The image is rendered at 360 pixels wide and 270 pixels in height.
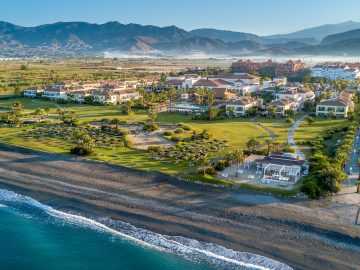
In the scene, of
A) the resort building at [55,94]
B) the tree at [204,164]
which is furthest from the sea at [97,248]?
the resort building at [55,94]

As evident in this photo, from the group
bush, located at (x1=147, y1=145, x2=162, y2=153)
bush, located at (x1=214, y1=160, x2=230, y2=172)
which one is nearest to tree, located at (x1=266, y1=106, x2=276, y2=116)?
bush, located at (x1=147, y1=145, x2=162, y2=153)

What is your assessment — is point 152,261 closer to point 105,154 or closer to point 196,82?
point 105,154

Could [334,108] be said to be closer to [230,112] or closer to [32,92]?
[230,112]

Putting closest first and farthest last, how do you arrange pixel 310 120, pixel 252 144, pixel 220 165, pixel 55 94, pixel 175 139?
pixel 220 165 < pixel 252 144 < pixel 175 139 < pixel 310 120 < pixel 55 94

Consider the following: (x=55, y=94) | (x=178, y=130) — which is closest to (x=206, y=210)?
(x=178, y=130)

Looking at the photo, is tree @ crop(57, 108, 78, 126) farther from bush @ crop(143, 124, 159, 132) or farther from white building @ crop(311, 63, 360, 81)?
white building @ crop(311, 63, 360, 81)

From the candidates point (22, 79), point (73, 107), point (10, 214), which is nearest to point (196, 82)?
point (73, 107)
